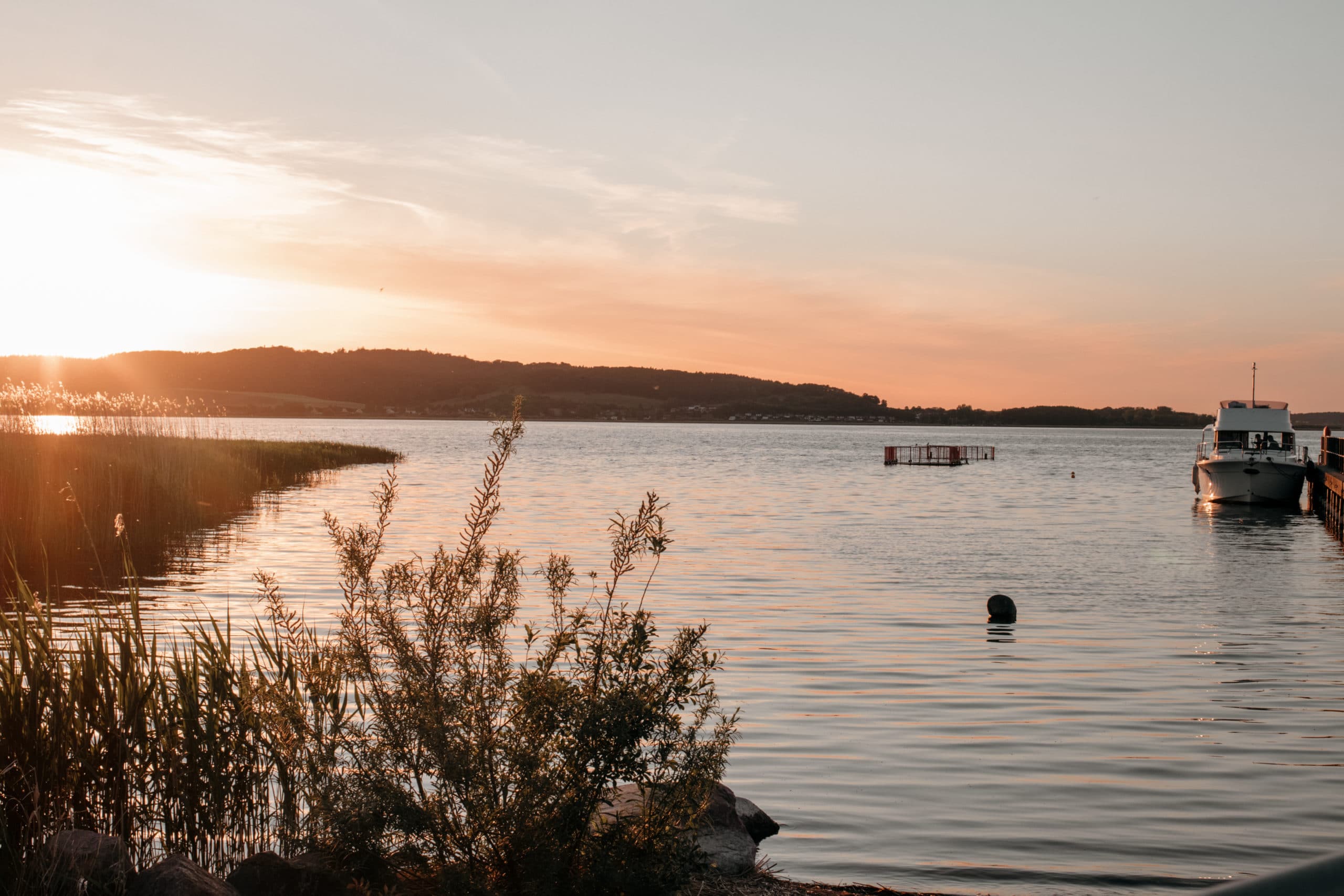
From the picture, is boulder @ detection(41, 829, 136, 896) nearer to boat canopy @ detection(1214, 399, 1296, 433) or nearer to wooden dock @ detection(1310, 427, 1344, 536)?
wooden dock @ detection(1310, 427, 1344, 536)

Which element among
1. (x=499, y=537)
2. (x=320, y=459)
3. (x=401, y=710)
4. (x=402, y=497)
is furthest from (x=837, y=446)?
(x=401, y=710)

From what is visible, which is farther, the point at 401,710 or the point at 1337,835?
the point at 1337,835

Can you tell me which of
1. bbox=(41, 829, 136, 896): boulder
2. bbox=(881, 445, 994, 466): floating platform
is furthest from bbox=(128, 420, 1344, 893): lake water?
bbox=(881, 445, 994, 466): floating platform

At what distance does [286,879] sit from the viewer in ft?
20.6

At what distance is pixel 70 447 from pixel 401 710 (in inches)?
968

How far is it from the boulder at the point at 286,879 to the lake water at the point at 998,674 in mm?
3489

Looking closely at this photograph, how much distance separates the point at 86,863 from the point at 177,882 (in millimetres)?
653

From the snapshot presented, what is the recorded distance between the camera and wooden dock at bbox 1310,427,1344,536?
134 ft

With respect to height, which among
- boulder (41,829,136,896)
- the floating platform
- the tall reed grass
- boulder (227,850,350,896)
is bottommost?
the floating platform

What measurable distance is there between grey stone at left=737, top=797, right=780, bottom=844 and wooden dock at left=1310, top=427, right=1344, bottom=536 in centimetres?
3611

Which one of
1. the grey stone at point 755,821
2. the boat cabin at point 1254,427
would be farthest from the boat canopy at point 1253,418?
the grey stone at point 755,821

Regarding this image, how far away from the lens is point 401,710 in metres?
6.34

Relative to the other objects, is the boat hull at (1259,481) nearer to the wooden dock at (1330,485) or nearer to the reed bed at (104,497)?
the wooden dock at (1330,485)

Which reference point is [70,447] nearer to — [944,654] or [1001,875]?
[944,654]
